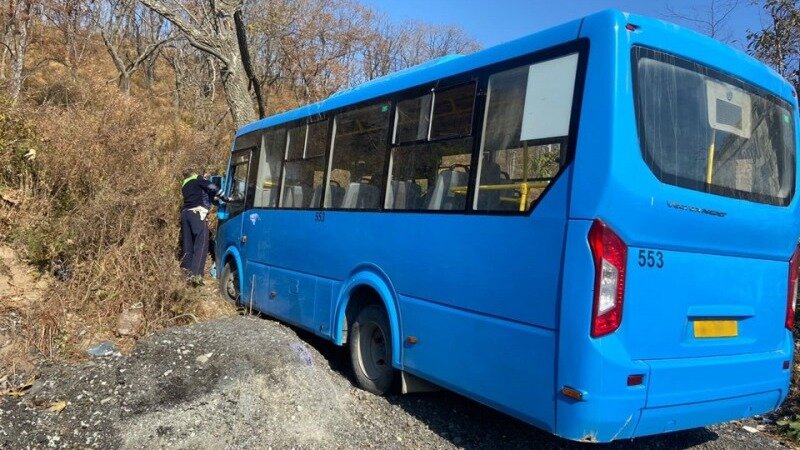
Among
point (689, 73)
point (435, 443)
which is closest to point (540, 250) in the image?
point (689, 73)

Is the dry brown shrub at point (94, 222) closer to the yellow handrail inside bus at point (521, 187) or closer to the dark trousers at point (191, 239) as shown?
the dark trousers at point (191, 239)

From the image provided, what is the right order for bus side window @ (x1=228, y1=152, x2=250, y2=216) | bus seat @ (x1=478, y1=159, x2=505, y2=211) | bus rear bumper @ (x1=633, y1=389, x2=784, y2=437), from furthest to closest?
bus side window @ (x1=228, y1=152, x2=250, y2=216) → bus seat @ (x1=478, y1=159, x2=505, y2=211) → bus rear bumper @ (x1=633, y1=389, x2=784, y2=437)

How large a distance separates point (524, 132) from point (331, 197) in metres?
2.66

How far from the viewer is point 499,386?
418 cm

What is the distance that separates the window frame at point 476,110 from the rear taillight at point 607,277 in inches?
19.3

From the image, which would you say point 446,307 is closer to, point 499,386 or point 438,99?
point 499,386

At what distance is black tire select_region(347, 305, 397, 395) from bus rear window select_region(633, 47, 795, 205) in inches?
107

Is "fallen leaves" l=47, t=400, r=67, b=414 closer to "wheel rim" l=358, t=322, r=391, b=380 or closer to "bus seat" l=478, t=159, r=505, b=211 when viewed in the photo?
"wheel rim" l=358, t=322, r=391, b=380

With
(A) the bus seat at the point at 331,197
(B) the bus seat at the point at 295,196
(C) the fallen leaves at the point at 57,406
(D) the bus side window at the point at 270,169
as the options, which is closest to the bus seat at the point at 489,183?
(A) the bus seat at the point at 331,197

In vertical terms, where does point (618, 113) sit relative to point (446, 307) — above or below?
above

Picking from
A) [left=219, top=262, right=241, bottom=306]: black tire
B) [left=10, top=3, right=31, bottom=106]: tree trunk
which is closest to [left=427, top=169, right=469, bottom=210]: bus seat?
[left=219, top=262, right=241, bottom=306]: black tire

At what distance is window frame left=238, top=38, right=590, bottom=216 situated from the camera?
153 inches

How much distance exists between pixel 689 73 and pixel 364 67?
31.3m

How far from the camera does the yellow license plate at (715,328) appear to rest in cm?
403
